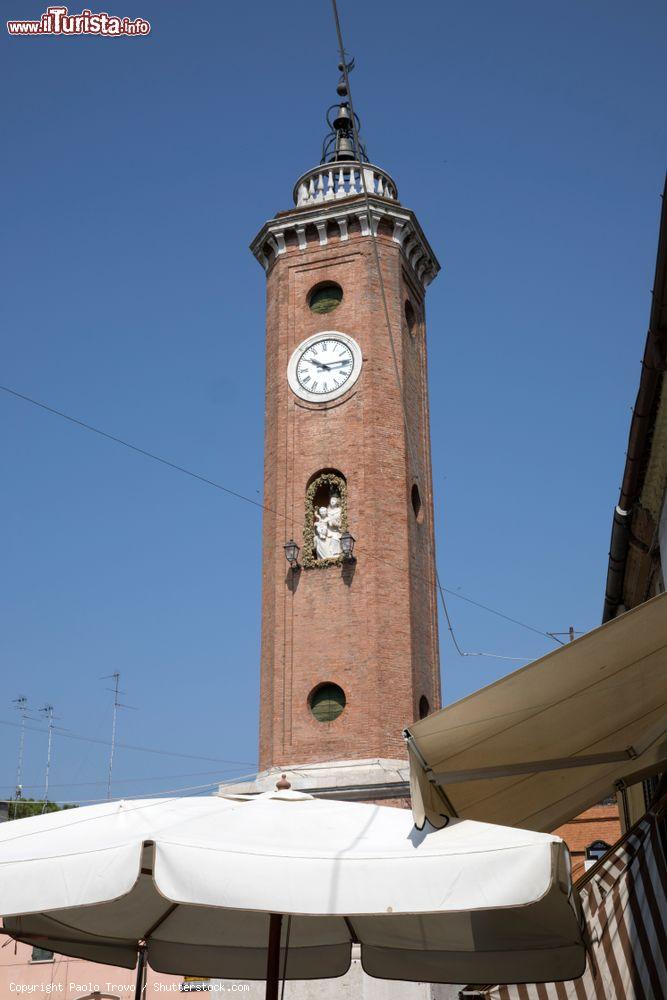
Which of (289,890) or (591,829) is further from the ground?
(591,829)

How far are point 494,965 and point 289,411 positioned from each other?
17.0 metres

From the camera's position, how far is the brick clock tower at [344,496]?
19.4 metres

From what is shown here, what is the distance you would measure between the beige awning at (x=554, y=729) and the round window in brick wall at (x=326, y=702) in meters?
14.1

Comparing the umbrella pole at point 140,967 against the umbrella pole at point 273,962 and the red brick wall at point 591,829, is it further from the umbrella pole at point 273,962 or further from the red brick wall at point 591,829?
the red brick wall at point 591,829

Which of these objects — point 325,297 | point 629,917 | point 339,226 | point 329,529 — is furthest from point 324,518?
point 629,917

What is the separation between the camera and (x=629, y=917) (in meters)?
5.14

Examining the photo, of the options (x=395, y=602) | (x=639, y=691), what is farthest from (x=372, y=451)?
(x=639, y=691)

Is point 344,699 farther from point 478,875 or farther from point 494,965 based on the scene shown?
point 478,875

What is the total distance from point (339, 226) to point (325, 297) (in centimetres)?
161

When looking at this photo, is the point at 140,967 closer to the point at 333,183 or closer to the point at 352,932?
the point at 352,932

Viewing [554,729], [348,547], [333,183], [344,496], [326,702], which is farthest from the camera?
[333,183]

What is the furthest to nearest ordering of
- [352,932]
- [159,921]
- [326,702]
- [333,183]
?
[333,183] < [326,702] < [159,921] < [352,932]

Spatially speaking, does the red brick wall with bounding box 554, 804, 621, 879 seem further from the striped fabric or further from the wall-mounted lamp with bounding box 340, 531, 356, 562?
the striped fabric

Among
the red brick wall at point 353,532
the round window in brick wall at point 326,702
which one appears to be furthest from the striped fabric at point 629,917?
the round window in brick wall at point 326,702
